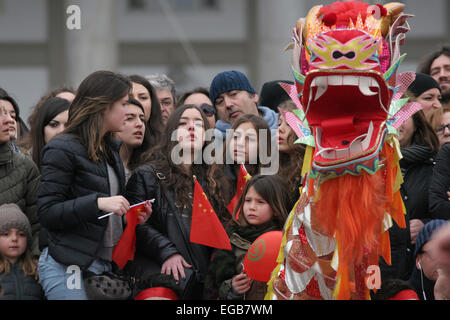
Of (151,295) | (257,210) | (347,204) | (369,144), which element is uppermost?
(369,144)

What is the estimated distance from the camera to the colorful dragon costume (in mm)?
3168

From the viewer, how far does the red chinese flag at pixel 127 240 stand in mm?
4238

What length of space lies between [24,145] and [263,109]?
1.52 m

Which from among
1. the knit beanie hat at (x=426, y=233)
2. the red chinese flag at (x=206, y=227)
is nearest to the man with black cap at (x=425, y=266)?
the knit beanie hat at (x=426, y=233)

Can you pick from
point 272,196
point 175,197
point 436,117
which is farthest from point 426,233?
point 175,197

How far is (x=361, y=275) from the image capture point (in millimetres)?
3281

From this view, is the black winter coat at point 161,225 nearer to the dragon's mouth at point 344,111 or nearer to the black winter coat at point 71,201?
the black winter coat at point 71,201

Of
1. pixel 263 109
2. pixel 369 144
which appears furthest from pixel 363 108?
pixel 263 109

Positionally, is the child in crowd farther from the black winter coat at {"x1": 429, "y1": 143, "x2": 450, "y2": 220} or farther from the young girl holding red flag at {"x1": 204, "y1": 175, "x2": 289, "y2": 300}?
the black winter coat at {"x1": 429, "y1": 143, "x2": 450, "y2": 220}

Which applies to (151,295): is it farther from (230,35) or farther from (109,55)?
(230,35)

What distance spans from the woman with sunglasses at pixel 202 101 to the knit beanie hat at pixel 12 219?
5.01ft

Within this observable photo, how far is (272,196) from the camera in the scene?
14.5ft

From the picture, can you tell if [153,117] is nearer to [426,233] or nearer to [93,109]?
[93,109]

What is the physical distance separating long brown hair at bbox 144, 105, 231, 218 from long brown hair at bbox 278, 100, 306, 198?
1.10 feet
